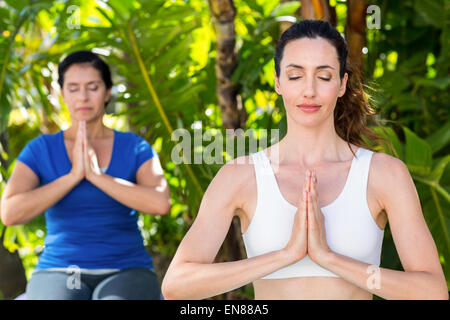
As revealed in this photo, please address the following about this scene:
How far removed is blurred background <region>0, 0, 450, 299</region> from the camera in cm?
243

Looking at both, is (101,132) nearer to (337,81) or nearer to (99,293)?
(99,293)

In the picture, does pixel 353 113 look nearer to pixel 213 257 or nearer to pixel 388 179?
pixel 388 179

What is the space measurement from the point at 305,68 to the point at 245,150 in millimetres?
1154

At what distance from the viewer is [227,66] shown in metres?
2.76

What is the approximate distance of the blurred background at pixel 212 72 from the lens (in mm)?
2432

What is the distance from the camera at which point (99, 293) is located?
195 cm

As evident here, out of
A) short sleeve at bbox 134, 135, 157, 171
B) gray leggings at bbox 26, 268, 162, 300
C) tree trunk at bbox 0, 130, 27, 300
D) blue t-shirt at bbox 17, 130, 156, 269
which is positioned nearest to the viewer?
gray leggings at bbox 26, 268, 162, 300

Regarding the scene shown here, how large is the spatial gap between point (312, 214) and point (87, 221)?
1025mm

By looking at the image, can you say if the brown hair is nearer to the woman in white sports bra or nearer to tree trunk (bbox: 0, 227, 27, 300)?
the woman in white sports bra

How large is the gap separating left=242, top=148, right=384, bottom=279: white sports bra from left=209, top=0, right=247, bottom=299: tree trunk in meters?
1.39

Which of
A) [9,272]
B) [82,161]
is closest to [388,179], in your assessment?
[82,161]

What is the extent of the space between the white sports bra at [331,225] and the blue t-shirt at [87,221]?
773mm

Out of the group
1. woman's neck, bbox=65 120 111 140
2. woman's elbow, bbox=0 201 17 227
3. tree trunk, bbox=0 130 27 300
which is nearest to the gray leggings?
woman's elbow, bbox=0 201 17 227
